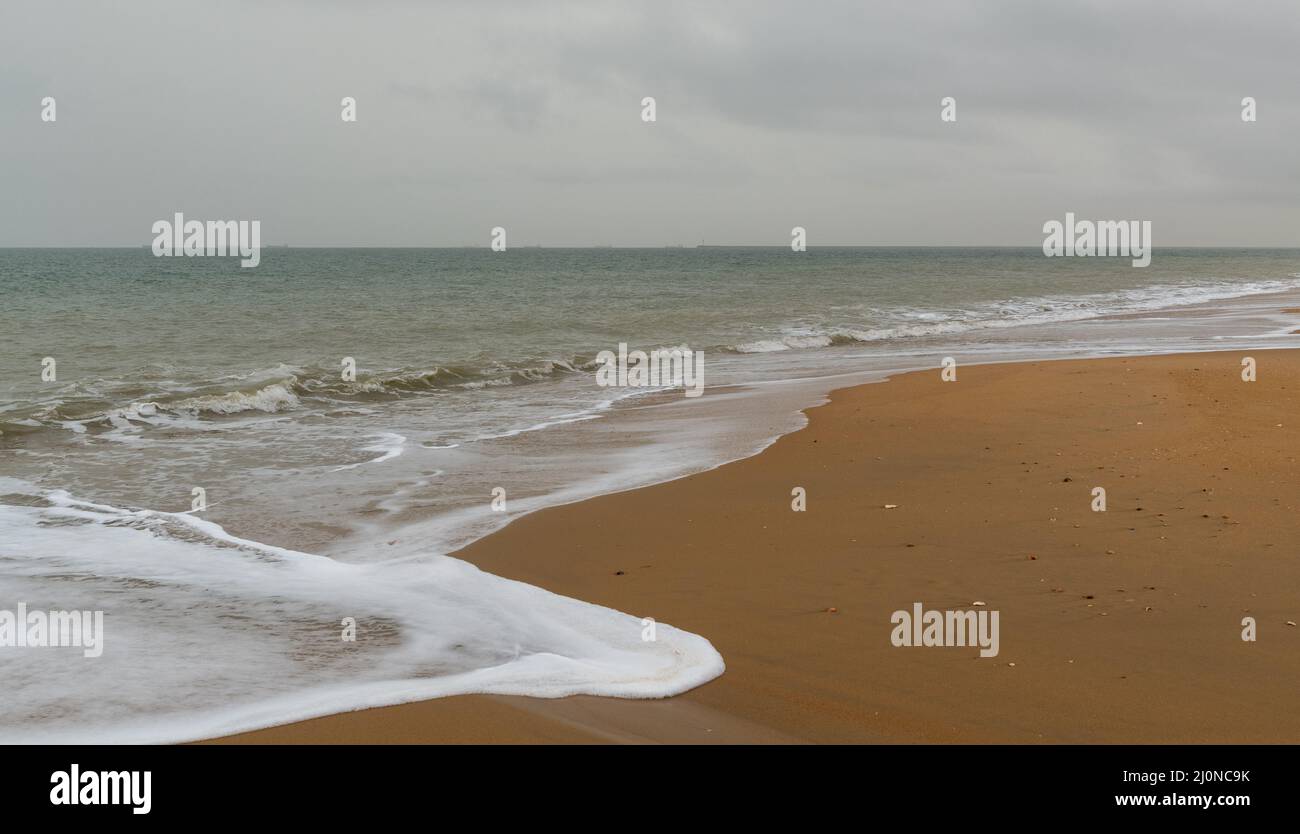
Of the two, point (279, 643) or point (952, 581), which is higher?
point (952, 581)

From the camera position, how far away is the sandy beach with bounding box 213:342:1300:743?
14.7 feet

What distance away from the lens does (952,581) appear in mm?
6203

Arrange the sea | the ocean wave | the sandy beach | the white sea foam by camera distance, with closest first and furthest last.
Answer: the sandy beach
the white sea foam
the sea
the ocean wave


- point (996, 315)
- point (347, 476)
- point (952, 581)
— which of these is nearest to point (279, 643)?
point (952, 581)

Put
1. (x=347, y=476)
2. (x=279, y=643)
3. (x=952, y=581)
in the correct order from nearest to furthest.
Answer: (x=279, y=643) < (x=952, y=581) < (x=347, y=476)

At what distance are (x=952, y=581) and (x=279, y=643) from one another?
3937mm

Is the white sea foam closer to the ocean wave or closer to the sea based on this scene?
the sea

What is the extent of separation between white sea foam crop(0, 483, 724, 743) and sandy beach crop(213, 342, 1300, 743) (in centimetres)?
24

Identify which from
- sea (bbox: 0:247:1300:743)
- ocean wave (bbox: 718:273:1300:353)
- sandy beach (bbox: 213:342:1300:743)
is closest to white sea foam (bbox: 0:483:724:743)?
sea (bbox: 0:247:1300:743)

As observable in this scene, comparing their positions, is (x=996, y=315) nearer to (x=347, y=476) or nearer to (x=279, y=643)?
(x=347, y=476)

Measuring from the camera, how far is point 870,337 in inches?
1064

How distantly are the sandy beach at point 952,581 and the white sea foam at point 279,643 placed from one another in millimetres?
238
